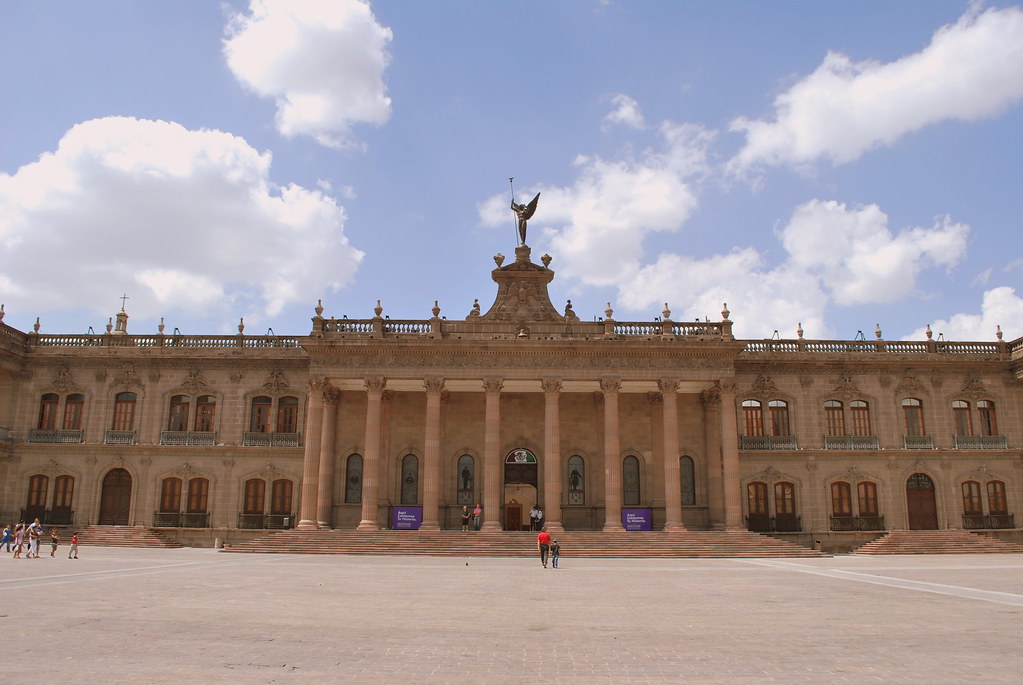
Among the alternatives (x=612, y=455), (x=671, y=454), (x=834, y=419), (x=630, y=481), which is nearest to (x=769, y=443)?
(x=834, y=419)

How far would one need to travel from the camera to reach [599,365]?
38.6 meters

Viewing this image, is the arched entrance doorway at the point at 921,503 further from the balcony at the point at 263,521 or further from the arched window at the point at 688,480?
the balcony at the point at 263,521

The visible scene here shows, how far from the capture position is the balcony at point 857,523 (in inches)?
1631

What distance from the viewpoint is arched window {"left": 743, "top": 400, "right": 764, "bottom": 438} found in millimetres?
42531

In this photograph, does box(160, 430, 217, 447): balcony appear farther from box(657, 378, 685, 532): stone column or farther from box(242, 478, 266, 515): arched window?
box(657, 378, 685, 532): stone column

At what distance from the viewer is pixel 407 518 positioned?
38688 mm

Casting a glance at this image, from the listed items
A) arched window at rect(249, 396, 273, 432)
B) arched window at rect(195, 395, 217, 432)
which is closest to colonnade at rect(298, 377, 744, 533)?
arched window at rect(249, 396, 273, 432)

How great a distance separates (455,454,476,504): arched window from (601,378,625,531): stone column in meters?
7.40

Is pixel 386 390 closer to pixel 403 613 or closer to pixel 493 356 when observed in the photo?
pixel 493 356

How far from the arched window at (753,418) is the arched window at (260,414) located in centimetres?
2590

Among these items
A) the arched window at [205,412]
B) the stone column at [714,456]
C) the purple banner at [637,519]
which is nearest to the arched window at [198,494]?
the arched window at [205,412]

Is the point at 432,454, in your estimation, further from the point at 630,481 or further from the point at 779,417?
the point at 779,417

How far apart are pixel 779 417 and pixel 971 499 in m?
10.9

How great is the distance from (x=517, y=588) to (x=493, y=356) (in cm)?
1948
